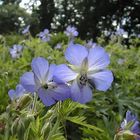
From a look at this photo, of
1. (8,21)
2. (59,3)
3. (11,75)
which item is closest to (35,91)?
(11,75)

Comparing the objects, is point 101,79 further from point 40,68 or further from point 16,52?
point 16,52

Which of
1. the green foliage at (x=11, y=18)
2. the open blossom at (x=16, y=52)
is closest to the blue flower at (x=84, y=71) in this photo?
the open blossom at (x=16, y=52)

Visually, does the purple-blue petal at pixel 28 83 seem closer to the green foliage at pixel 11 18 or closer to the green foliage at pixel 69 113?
the green foliage at pixel 69 113

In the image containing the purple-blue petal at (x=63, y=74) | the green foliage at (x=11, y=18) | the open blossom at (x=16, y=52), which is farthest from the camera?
the green foliage at (x=11, y=18)

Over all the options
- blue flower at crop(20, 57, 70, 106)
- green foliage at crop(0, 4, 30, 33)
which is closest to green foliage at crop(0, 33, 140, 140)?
blue flower at crop(20, 57, 70, 106)

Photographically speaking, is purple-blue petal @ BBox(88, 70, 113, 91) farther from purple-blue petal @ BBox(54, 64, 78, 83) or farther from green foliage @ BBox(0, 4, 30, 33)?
green foliage @ BBox(0, 4, 30, 33)

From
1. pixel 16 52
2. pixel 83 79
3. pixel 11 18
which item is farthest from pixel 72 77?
pixel 11 18
